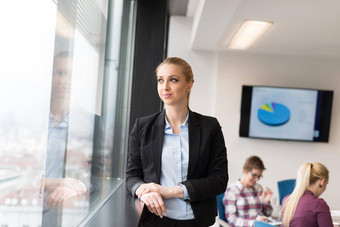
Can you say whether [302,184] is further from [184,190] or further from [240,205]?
[184,190]

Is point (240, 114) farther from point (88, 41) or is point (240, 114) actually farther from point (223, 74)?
point (88, 41)

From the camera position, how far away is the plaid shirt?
12.4 ft

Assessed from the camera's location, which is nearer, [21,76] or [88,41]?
[21,76]

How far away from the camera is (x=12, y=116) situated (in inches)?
38.5

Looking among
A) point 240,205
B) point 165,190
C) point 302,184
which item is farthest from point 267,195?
point 165,190

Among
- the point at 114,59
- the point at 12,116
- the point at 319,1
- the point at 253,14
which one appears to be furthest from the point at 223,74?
the point at 12,116

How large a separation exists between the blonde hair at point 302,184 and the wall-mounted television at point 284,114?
9.37 feet

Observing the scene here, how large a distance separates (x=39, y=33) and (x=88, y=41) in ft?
2.44

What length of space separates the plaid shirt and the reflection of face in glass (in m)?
2.74

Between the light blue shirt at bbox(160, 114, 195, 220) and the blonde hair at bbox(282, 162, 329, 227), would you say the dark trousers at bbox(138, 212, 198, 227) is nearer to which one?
the light blue shirt at bbox(160, 114, 195, 220)

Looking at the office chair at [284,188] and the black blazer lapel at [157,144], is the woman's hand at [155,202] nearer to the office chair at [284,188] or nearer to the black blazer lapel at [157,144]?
the black blazer lapel at [157,144]

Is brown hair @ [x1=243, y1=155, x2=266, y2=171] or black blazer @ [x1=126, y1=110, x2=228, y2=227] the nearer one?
black blazer @ [x1=126, y1=110, x2=228, y2=227]

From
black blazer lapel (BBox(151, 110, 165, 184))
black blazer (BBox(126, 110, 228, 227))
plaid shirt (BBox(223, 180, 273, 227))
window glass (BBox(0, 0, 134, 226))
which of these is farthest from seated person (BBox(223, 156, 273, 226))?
black blazer lapel (BBox(151, 110, 165, 184))

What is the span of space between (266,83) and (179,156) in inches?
184
